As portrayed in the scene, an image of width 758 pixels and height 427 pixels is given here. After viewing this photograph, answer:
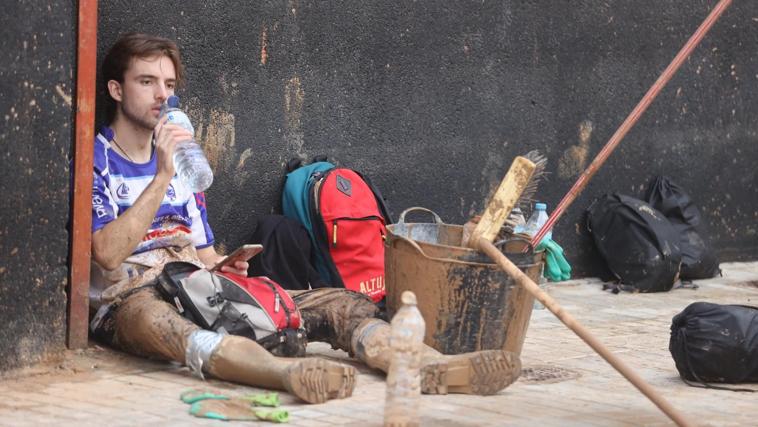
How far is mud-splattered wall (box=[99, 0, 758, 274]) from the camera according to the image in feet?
22.3

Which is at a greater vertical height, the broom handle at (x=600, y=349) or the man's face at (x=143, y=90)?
the man's face at (x=143, y=90)

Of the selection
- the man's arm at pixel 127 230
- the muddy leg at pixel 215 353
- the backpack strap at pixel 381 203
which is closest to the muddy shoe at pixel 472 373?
the muddy leg at pixel 215 353

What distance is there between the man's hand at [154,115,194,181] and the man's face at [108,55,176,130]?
200 mm

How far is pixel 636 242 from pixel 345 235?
2376 mm

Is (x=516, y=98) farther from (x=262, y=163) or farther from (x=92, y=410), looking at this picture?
(x=92, y=410)

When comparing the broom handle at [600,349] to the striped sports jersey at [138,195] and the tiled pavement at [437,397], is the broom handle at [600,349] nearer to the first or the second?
the tiled pavement at [437,397]

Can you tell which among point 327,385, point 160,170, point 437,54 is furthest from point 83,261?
point 437,54

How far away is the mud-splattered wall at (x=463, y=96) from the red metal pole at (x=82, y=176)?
0.65m

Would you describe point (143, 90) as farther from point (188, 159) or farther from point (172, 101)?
point (188, 159)

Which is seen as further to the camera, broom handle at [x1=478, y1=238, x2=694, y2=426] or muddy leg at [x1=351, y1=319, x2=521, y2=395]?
muddy leg at [x1=351, y1=319, x2=521, y2=395]

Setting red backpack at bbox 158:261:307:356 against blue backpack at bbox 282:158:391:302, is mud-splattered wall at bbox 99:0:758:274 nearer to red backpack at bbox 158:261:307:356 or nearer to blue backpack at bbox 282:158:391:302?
blue backpack at bbox 282:158:391:302

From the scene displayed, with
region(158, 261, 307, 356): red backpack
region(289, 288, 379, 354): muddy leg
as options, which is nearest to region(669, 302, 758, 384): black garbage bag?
region(289, 288, 379, 354): muddy leg

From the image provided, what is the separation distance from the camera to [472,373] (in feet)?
17.0

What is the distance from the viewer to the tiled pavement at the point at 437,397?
4.72 meters
